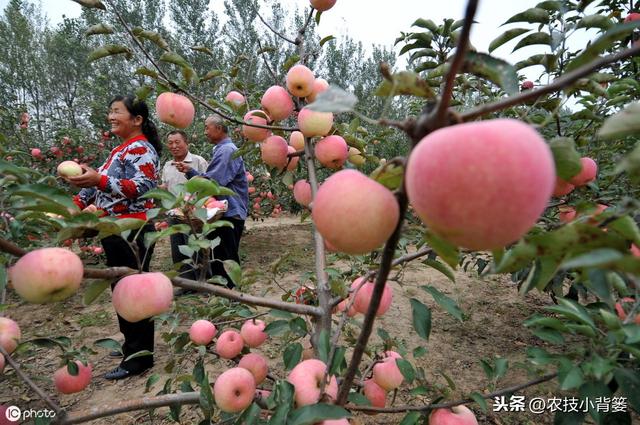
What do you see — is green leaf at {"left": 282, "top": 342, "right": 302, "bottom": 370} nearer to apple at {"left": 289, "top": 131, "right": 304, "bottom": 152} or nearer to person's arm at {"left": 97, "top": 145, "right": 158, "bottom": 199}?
apple at {"left": 289, "top": 131, "right": 304, "bottom": 152}

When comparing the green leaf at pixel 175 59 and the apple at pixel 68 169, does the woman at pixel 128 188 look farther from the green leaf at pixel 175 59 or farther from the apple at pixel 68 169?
the green leaf at pixel 175 59

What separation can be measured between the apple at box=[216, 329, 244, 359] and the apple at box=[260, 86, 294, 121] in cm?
73

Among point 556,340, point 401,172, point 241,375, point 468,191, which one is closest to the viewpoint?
point 468,191

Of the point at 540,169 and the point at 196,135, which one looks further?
the point at 196,135

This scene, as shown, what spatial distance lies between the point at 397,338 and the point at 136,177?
1.78 meters

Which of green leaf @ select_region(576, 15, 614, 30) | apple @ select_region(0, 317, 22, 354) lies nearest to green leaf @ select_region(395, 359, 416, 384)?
green leaf @ select_region(576, 15, 614, 30)

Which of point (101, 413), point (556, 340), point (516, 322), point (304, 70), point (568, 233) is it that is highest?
point (304, 70)

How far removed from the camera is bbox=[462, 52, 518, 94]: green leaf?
440 mm

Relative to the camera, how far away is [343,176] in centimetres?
50

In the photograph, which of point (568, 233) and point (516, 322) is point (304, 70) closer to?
point (568, 233)

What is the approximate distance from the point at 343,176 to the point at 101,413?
0.82 meters

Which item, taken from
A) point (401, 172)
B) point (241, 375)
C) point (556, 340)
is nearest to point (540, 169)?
point (401, 172)

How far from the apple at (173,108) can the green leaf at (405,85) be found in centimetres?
100

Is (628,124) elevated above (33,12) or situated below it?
below
